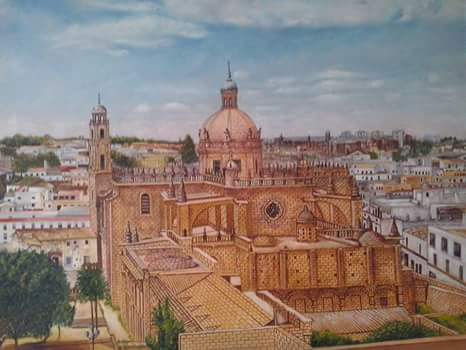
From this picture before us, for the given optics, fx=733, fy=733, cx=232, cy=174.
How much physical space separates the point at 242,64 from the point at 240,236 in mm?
1570

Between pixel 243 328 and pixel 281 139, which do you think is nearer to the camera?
pixel 243 328

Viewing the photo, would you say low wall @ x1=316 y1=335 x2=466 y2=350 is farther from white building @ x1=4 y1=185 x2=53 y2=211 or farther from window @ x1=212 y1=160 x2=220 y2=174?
white building @ x1=4 y1=185 x2=53 y2=211

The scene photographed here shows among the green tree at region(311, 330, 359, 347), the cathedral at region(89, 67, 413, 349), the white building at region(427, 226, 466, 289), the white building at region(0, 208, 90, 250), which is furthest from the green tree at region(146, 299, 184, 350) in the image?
the white building at region(427, 226, 466, 289)

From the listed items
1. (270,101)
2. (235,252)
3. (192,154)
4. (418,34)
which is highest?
(418,34)

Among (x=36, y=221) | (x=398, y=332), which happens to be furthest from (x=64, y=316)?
(x=398, y=332)

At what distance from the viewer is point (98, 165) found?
21.5 feet

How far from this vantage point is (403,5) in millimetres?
6871

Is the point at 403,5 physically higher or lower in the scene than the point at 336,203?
higher

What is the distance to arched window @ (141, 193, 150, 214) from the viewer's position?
6.71 meters

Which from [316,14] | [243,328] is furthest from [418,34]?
[243,328]

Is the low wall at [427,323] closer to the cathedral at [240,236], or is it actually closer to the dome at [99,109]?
the cathedral at [240,236]

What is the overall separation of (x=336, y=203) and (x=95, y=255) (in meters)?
2.28

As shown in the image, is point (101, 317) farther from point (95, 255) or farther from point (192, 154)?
point (192, 154)

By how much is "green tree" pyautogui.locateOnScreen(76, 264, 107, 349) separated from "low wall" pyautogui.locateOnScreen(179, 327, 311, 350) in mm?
1063
